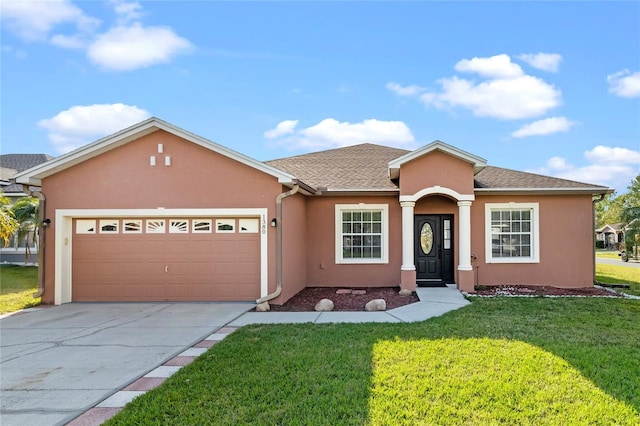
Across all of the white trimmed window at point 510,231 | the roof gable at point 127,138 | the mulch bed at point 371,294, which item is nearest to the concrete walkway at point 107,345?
the mulch bed at point 371,294

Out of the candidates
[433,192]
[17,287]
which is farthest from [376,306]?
[17,287]

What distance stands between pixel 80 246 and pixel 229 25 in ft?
26.0

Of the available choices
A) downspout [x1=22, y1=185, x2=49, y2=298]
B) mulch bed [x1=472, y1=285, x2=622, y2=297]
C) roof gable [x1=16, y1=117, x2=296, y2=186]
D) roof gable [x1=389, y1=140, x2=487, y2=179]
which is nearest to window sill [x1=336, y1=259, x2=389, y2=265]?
mulch bed [x1=472, y1=285, x2=622, y2=297]

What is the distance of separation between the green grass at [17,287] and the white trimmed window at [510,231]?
13.0m

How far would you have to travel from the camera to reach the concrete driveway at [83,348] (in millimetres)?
4176

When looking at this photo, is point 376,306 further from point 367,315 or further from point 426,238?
point 426,238

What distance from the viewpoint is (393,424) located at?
11.7 ft

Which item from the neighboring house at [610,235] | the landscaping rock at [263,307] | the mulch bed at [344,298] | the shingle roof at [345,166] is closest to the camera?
the landscaping rock at [263,307]

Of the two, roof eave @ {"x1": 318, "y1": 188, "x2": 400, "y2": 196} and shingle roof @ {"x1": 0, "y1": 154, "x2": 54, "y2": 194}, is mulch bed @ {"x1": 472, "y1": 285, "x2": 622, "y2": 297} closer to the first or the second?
roof eave @ {"x1": 318, "y1": 188, "x2": 400, "y2": 196}

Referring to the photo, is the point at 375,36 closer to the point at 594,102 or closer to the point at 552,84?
the point at 552,84

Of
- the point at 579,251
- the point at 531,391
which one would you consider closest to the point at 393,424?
the point at 531,391

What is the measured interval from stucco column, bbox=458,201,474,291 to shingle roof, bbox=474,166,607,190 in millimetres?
1301

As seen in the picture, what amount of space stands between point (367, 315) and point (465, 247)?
432 cm

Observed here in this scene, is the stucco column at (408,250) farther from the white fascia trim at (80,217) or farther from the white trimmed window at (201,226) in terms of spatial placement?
the white trimmed window at (201,226)
